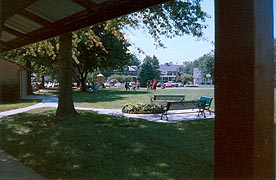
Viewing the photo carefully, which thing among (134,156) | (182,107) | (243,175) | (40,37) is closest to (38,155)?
(134,156)

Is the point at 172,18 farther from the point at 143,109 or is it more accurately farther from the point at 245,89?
the point at 245,89

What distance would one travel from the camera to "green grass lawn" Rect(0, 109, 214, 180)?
215 inches

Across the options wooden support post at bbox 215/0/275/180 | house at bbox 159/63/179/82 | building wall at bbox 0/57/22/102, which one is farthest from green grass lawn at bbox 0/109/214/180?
house at bbox 159/63/179/82

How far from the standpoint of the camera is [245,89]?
2.18 metres

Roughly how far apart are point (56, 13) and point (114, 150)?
10.5ft

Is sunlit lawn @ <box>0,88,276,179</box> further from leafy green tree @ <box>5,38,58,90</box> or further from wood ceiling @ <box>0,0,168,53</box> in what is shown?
leafy green tree @ <box>5,38,58,90</box>

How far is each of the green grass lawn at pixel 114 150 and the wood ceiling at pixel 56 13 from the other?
2.67 m

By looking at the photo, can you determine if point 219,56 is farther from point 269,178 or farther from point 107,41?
point 107,41

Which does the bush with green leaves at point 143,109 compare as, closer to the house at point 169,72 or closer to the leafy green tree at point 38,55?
the leafy green tree at point 38,55

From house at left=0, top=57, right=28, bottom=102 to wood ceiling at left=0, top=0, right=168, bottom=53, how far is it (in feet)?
59.3

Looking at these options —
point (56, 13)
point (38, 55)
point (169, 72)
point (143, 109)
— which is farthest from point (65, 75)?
point (169, 72)

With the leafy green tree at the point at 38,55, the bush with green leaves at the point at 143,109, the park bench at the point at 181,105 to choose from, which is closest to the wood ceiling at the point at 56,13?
the park bench at the point at 181,105

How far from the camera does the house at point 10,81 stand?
2656 centimetres

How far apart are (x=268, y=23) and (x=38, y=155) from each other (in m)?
5.58
